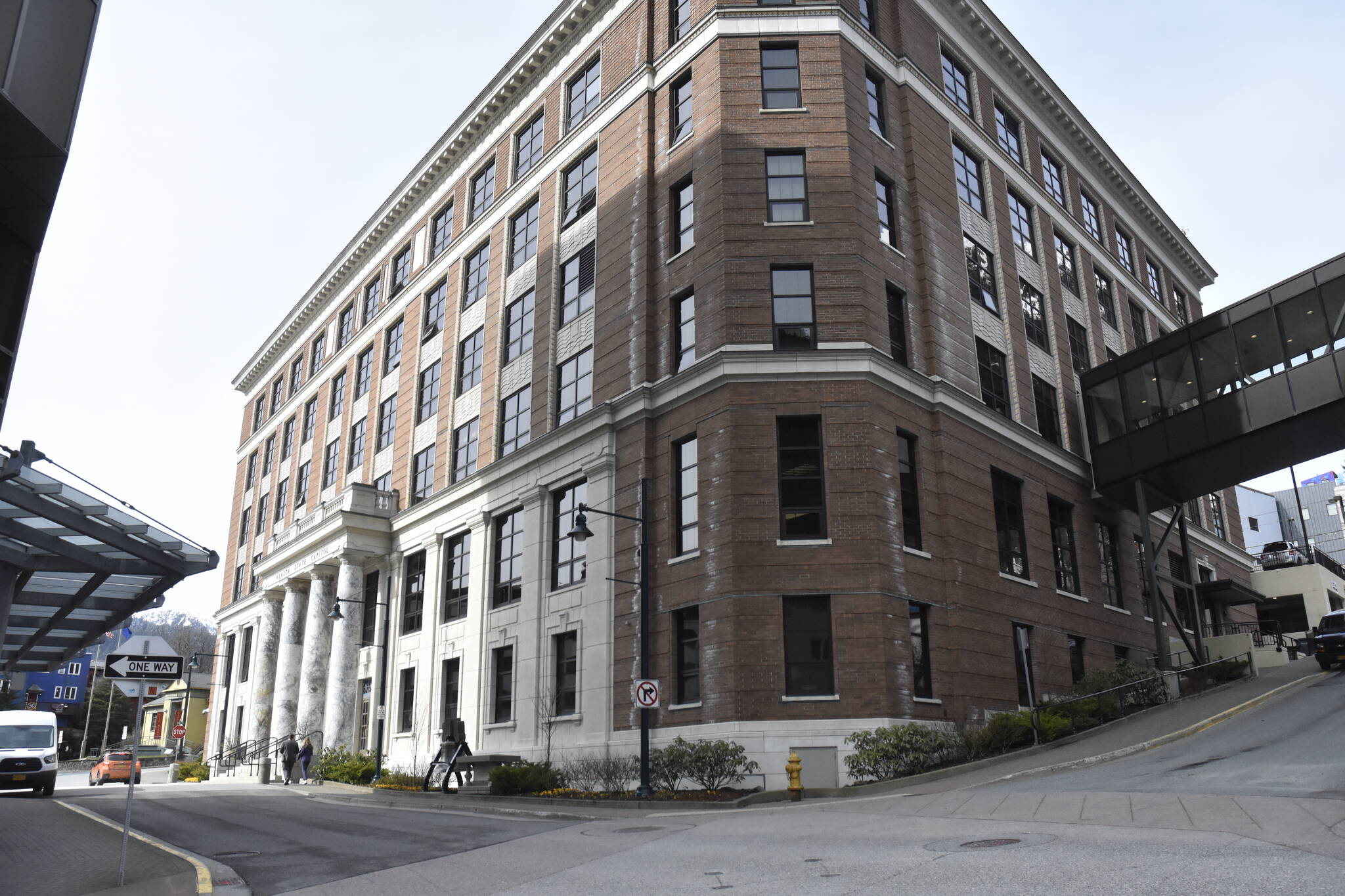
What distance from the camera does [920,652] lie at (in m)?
26.7

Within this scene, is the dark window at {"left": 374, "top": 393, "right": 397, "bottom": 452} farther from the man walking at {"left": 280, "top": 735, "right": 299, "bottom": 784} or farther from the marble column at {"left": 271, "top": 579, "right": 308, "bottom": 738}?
the man walking at {"left": 280, "top": 735, "right": 299, "bottom": 784}

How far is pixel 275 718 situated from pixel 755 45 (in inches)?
1389

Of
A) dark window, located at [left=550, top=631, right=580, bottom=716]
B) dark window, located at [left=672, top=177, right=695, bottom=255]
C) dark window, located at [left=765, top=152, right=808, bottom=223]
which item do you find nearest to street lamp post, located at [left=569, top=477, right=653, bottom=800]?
dark window, located at [left=550, top=631, right=580, bottom=716]

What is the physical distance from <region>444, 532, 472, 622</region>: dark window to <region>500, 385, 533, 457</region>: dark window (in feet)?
12.4

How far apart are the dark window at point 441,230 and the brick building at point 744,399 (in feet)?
0.67

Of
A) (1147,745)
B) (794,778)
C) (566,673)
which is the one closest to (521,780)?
(566,673)

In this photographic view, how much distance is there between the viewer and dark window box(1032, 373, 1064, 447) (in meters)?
35.9

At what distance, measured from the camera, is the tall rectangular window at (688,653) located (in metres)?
26.1

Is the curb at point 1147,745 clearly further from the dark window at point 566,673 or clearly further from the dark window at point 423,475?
the dark window at point 423,475

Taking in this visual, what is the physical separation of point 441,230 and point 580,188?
1237cm

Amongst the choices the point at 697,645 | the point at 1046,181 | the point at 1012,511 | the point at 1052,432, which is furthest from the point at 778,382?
the point at 1046,181

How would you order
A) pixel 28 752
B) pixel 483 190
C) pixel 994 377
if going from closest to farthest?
pixel 28 752, pixel 994 377, pixel 483 190

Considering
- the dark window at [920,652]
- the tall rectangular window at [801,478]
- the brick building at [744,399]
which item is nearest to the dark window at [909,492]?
the brick building at [744,399]

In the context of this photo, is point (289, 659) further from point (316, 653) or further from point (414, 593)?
point (414, 593)
